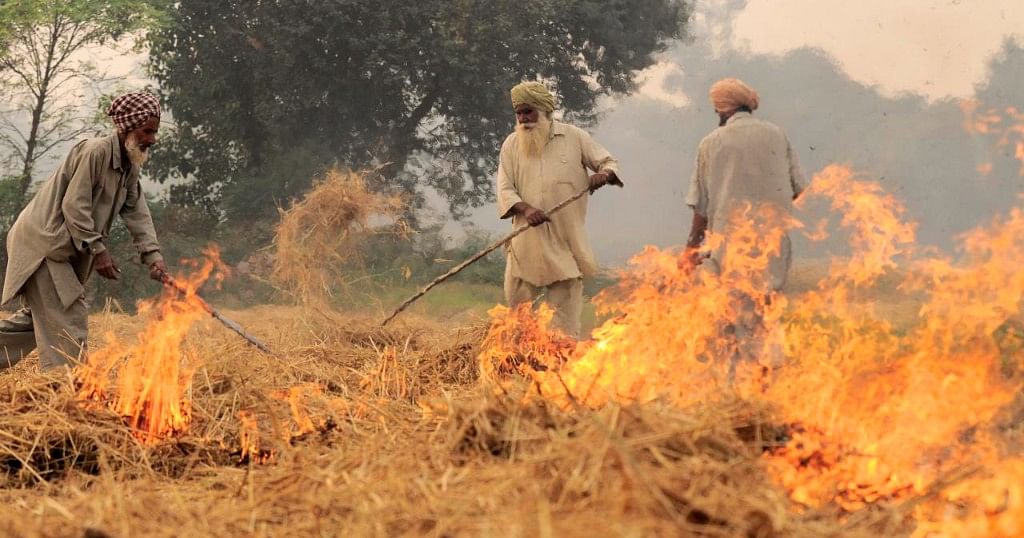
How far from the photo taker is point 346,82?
19.6m

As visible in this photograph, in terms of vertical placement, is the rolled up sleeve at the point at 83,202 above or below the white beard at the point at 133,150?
below

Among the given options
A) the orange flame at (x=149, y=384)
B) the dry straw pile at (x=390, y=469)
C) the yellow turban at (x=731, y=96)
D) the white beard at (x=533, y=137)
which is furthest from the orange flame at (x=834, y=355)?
the orange flame at (x=149, y=384)

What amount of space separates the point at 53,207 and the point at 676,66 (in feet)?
89.6

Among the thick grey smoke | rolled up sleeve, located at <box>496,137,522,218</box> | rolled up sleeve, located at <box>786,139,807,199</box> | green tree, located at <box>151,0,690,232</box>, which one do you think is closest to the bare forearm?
rolled up sleeve, located at <box>786,139,807,199</box>

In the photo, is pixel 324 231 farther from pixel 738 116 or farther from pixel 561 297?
pixel 738 116

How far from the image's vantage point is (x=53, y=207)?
578 centimetres

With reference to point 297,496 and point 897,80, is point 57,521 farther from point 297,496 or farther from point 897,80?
point 897,80

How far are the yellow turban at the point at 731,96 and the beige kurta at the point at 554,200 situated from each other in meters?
1.18

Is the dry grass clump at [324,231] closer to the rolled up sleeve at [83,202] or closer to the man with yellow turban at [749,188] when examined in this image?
the rolled up sleeve at [83,202]

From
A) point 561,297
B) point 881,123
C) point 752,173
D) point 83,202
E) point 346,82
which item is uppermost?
point 881,123

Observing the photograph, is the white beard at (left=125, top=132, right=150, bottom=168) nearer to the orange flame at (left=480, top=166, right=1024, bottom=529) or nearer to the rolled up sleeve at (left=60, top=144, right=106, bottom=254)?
the rolled up sleeve at (left=60, top=144, right=106, bottom=254)

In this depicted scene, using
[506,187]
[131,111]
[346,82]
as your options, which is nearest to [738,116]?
[506,187]

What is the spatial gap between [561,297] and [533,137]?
1192mm

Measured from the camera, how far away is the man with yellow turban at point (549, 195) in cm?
727
